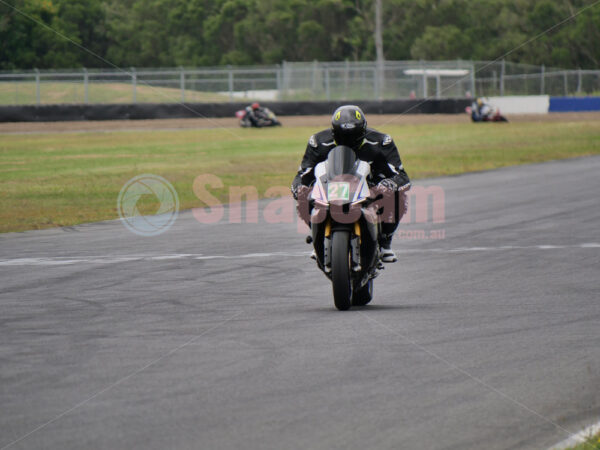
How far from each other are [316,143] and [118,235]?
5.91 meters

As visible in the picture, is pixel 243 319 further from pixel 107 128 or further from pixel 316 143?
pixel 107 128

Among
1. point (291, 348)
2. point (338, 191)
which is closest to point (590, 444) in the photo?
point (291, 348)

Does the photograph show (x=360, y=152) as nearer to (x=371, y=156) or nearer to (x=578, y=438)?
(x=371, y=156)

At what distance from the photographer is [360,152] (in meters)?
8.23

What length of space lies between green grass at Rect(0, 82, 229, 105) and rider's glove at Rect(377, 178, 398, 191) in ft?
136

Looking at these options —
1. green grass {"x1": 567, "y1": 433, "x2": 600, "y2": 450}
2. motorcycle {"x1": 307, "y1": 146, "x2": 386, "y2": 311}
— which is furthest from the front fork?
green grass {"x1": 567, "y1": 433, "x2": 600, "y2": 450}

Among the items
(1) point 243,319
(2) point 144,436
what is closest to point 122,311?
(1) point 243,319

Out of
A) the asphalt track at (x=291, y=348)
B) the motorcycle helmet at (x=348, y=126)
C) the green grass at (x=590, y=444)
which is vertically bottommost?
the green grass at (x=590, y=444)

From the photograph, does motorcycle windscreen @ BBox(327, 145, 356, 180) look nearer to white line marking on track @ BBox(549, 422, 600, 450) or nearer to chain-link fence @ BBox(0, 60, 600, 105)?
white line marking on track @ BBox(549, 422, 600, 450)

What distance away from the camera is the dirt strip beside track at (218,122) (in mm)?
43166

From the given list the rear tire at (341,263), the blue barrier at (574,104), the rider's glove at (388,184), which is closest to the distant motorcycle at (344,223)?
the rear tire at (341,263)

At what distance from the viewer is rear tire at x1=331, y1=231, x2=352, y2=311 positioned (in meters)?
7.52

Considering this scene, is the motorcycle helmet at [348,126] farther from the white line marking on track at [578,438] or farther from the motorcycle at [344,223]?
the white line marking on track at [578,438]

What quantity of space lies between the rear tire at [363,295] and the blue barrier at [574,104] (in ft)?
149
